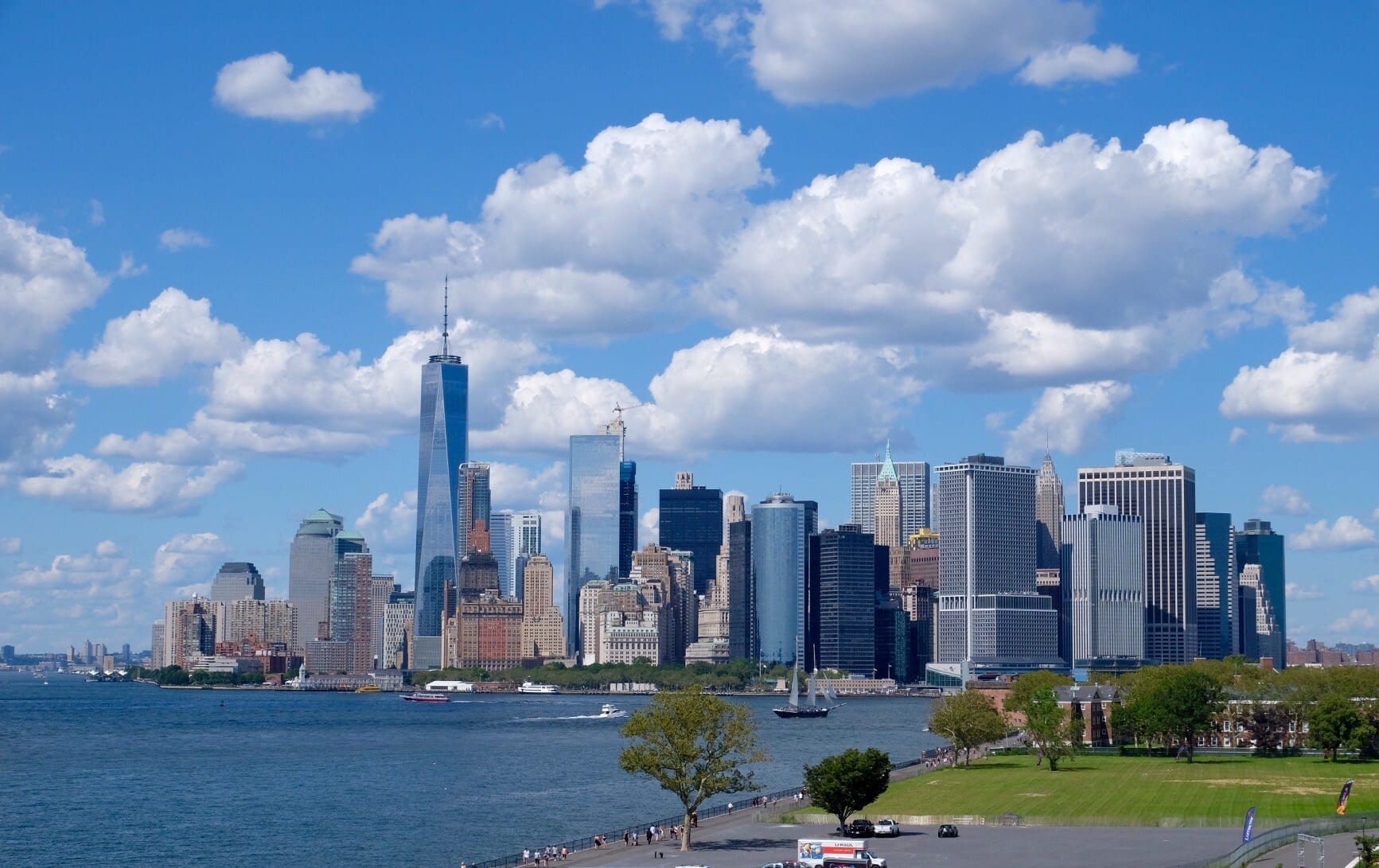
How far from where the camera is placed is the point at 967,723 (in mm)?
136250

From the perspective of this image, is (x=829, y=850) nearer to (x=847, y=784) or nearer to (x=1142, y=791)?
(x=847, y=784)

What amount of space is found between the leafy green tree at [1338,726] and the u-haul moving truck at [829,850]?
69898mm

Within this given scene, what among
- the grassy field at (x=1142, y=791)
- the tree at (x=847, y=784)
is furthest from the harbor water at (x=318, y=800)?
the grassy field at (x=1142, y=791)

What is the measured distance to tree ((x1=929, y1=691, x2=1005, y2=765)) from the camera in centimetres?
13625

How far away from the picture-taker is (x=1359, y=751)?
140875 mm

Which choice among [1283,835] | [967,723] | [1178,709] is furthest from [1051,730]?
[1283,835]

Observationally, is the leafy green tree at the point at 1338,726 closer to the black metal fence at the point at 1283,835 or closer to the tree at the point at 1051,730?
the tree at the point at 1051,730

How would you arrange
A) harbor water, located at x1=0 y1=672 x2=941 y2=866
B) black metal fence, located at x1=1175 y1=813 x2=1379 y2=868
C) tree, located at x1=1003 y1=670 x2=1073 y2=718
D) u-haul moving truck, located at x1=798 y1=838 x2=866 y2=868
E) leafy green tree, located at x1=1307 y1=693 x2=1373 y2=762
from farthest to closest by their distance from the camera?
tree, located at x1=1003 y1=670 x2=1073 y2=718 → leafy green tree, located at x1=1307 y1=693 x2=1373 y2=762 → harbor water, located at x1=0 y1=672 x2=941 y2=866 → u-haul moving truck, located at x1=798 y1=838 x2=866 y2=868 → black metal fence, located at x1=1175 y1=813 x2=1379 y2=868

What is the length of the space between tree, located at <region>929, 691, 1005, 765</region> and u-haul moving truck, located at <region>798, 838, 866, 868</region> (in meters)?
59.2

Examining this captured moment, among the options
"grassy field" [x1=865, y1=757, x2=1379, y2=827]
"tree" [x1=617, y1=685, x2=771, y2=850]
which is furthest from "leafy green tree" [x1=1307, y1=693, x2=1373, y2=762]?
"tree" [x1=617, y1=685, x2=771, y2=850]

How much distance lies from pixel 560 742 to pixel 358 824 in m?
86.8

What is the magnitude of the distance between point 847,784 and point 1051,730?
44880mm

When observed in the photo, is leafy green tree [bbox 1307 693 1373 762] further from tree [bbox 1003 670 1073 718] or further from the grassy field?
tree [bbox 1003 670 1073 718]

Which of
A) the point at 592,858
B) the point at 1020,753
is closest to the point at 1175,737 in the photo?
the point at 1020,753
